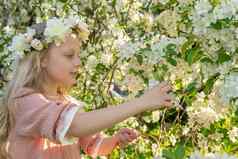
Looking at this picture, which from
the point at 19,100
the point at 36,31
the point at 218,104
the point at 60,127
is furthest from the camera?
the point at 36,31

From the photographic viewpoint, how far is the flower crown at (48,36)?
3566 mm

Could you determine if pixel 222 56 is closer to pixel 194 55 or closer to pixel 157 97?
pixel 194 55

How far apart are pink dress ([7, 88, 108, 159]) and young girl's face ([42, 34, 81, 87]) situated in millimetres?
146

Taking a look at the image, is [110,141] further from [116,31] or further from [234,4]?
[234,4]

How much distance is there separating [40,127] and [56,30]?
550 millimetres

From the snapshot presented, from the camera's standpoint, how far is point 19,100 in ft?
11.4

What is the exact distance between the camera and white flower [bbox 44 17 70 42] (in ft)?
11.6

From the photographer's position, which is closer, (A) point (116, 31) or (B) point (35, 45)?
(B) point (35, 45)

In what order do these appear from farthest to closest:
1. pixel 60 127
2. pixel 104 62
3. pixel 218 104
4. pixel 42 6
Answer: pixel 42 6 → pixel 104 62 → pixel 60 127 → pixel 218 104

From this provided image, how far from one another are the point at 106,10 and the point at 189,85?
6.02 feet

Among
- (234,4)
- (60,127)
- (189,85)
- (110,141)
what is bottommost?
(110,141)

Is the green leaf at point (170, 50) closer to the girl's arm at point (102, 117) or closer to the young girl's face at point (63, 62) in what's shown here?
the girl's arm at point (102, 117)

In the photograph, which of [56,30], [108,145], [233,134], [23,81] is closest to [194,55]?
[233,134]

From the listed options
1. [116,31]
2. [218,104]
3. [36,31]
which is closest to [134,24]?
[116,31]
